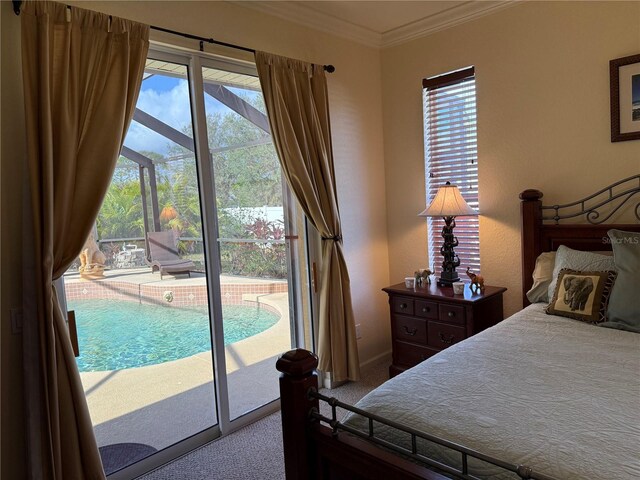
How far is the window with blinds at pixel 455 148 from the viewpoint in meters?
3.34

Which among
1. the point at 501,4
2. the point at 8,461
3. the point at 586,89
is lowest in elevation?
the point at 8,461

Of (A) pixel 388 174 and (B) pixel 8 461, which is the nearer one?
(B) pixel 8 461

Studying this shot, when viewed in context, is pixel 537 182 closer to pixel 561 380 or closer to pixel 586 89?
pixel 586 89

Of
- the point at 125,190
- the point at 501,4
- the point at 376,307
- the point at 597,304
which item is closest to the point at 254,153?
the point at 125,190

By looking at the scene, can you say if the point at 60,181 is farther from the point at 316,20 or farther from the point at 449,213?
the point at 449,213

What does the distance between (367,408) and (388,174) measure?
2.66 metres

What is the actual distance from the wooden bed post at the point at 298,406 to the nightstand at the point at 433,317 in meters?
1.72

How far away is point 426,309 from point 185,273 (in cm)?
169

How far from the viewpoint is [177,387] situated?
268 cm

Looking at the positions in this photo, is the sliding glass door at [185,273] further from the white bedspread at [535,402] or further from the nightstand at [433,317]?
the white bedspread at [535,402]

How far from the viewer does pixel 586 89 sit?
276cm

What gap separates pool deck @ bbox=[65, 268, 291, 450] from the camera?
239 centimetres

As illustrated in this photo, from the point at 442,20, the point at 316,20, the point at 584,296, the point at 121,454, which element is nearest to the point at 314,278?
the point at 121,454

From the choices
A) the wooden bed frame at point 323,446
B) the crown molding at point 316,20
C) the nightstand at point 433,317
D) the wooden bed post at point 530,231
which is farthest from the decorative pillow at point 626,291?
the crown molding at point 316,20
